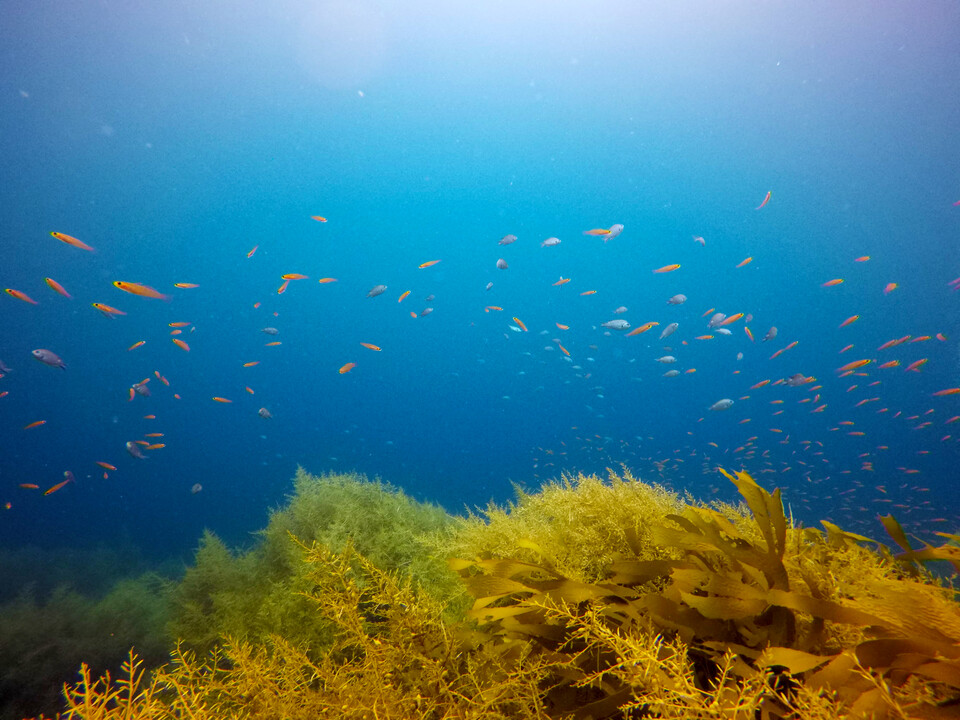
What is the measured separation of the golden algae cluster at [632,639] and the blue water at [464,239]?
1431cm

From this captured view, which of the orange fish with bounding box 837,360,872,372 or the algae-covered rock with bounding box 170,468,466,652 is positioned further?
the orange fish with bounding box 837,360,872,372

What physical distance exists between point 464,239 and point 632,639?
42.0m

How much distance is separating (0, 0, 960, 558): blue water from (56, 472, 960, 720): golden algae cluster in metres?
14.3

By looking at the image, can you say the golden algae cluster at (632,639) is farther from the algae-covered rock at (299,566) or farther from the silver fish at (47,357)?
the silver fish at (47,357)

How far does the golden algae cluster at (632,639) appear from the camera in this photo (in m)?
0.84

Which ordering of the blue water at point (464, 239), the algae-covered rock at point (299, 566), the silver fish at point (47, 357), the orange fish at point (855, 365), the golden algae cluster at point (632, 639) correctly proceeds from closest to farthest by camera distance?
the golden algae cluster at point (632, 639)
the algae-covered rock at point (299, 566)
the silver fish at point (47, 357)
the orange fish at point (855, 365)
the blue water at point (464, 239)

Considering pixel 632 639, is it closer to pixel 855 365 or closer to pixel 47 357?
pixel 855 365

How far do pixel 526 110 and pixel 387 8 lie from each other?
11.5 m

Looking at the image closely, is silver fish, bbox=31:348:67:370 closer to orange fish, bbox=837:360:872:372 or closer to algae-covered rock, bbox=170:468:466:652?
algae-covered rock, bbox=170:468:466:652

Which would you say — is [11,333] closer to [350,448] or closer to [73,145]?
[73,145]

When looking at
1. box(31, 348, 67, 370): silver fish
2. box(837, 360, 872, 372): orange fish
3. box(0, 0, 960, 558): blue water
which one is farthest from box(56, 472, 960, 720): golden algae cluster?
box(0, 0, 960, 558): blue water

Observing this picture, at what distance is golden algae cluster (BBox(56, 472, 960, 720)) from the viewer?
2.77 ft

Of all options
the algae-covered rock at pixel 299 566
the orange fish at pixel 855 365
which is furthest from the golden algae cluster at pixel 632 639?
the orange fish at pixel 855 365

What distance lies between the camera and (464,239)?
40.4 metres
